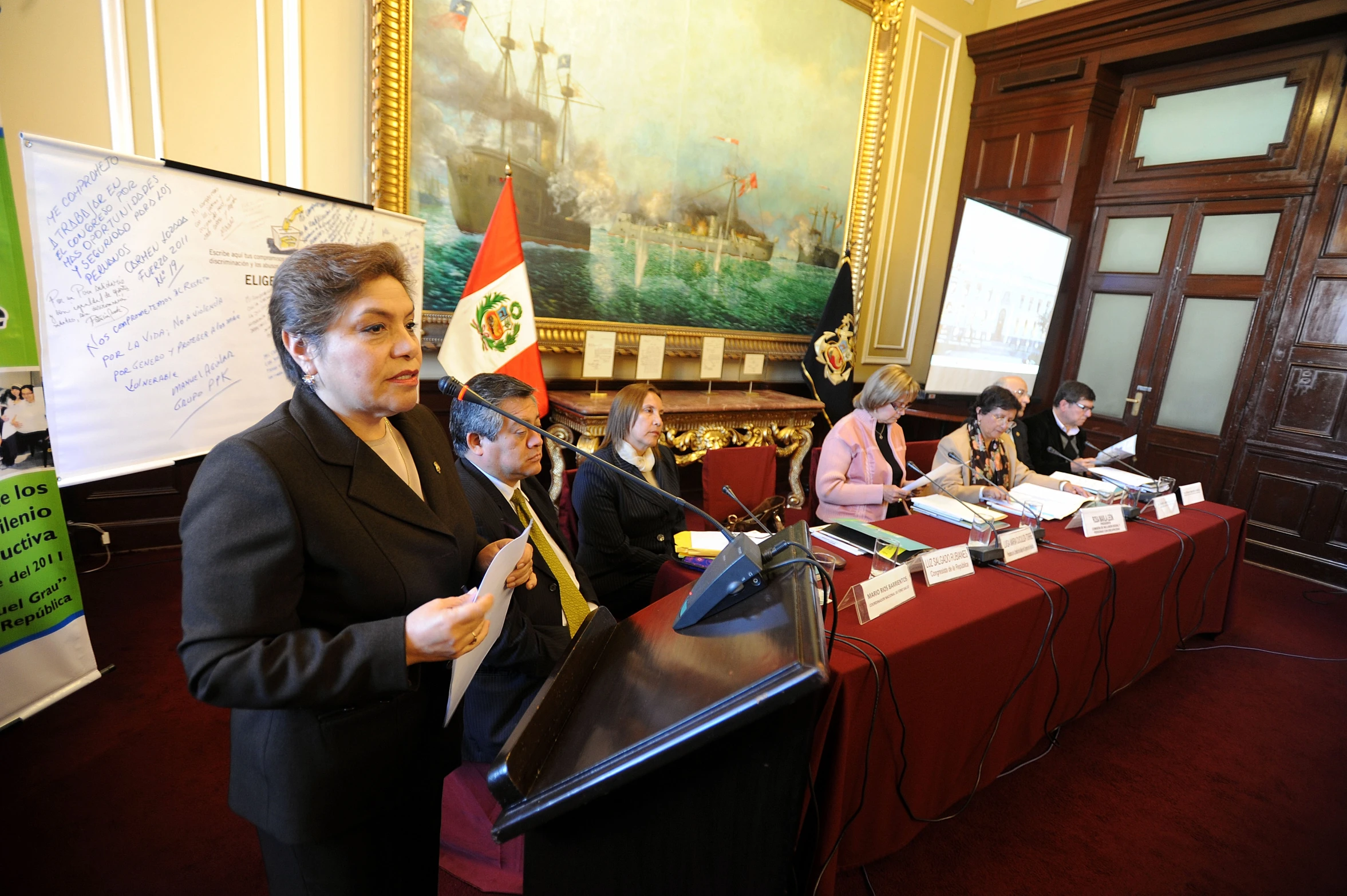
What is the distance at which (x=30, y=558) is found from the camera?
189 centimetres

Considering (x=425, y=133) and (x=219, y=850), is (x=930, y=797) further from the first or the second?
(x=425, y=133)

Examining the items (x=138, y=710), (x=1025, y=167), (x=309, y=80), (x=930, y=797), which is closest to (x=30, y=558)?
(x=138, y=710)

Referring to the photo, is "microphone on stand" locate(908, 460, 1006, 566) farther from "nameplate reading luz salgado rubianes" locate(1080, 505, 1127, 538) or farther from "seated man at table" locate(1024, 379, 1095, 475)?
"seated man at table" locate(1024, 379, 1095, 475)

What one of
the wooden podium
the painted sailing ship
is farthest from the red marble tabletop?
the wooden podium

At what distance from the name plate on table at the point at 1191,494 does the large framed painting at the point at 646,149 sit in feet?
8.13

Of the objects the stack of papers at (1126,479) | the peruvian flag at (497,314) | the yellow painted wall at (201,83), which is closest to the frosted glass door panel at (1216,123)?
the stack of papers at (1126,479)

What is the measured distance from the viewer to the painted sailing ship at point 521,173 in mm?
3244

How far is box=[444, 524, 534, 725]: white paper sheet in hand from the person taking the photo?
2.58ft

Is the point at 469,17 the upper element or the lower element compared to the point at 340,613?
upper

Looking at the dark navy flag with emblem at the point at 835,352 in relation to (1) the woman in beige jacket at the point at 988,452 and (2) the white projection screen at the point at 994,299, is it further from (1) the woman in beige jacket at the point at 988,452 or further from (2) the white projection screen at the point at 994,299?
(1) the woman in beige jacket at the point at 988,452

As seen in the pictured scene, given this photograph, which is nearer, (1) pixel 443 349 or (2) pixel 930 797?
(2) pixel 930 797

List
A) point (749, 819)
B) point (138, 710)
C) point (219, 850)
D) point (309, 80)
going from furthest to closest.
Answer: point (309, 80) → point (138, 710) → point (219, 850) → point (749, 819)

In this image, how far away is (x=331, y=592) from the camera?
2.79 ft

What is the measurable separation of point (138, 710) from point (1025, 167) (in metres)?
6.03
